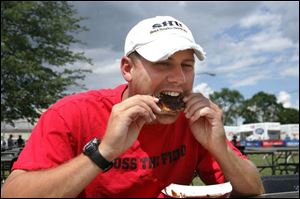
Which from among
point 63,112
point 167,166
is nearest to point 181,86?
point 167,166

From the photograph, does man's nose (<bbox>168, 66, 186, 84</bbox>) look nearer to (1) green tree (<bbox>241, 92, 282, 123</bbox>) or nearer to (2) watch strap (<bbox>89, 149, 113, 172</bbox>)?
(2) watch strap (<bbox>89, 149, 113, 172</bbox>)

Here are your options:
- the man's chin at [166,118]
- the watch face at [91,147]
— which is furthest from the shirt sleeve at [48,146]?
the man's chin at [166,118]

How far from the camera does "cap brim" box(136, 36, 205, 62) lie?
1839 mm

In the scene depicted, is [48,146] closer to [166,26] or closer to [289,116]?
[166,26]

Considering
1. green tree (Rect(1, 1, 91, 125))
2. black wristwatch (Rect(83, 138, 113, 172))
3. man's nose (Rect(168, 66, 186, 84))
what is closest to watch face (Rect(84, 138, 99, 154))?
black wristwatch (Rect(83, 138, 113, 172))

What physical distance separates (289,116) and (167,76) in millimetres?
98886

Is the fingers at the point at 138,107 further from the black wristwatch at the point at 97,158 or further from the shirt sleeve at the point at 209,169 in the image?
the shirt sleeve at the point at 209,169

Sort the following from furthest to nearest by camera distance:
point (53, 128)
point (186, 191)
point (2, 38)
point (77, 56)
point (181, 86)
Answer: point (77, 56), point (2, 38), point (181, 86), point (53, 128), point (186, 191)

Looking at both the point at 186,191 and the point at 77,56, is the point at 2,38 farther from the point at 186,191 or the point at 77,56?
the point at 186,191

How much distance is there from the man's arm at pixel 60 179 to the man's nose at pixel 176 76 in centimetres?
57

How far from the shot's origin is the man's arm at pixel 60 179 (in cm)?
141

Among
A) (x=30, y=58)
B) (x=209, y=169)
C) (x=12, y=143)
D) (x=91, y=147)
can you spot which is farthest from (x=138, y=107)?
(x=12, y=143)

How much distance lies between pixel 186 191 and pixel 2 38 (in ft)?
48.2

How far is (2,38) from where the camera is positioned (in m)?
14.9
